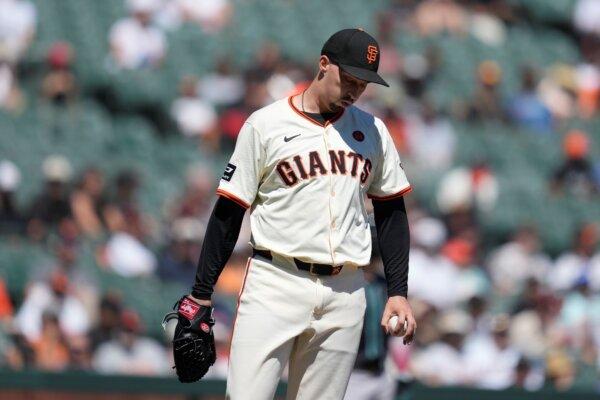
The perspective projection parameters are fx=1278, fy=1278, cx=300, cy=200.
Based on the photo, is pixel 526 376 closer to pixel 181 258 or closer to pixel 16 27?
pixel 181 258

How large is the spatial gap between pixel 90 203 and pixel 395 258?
5701 mm

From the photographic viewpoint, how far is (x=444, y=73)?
13516mm

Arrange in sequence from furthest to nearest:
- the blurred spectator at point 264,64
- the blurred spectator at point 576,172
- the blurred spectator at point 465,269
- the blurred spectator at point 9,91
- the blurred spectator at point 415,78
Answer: the blurred spectator at point 415,78 < the blurred spectator at point 576,172 < the blurred spectator at point 264,64 < the blurred spectator at point 9,91 < the blurred spectator at point 465,269

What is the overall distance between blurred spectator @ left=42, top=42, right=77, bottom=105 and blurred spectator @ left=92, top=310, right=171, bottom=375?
2.97 m

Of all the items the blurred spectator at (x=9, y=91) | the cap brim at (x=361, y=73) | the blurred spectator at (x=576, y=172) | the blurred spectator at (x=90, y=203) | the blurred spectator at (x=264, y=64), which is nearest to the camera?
the cap brim at (x=361, y=73)

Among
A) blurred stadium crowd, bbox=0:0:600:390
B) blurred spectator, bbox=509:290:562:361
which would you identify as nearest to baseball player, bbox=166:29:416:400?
blurred stadium crowd, bbox=0:0:600:390

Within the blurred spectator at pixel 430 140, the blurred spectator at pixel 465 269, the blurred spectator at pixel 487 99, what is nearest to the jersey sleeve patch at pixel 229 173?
the blurred spectator at pixel 465 269

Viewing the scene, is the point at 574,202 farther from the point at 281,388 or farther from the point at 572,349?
the point at 281,388

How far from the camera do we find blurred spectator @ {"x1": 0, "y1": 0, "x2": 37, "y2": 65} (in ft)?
37.9

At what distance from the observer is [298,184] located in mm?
4520

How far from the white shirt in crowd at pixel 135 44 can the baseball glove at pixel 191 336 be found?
307 inches

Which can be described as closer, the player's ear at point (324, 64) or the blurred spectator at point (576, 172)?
the player's ear at point (324, 64)

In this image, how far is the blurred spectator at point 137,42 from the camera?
12164 millimetres

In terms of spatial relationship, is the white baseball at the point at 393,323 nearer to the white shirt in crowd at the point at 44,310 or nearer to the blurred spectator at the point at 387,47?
the white shirt in crowd at the point at 44,310
